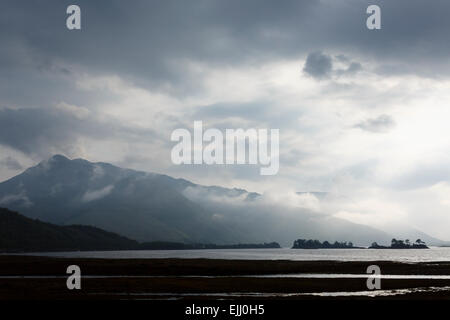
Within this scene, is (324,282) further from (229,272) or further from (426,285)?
(229,272)

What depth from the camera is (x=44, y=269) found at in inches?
4771

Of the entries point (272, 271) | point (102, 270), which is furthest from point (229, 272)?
point (102, 270)

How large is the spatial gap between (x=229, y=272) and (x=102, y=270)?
108 feet
